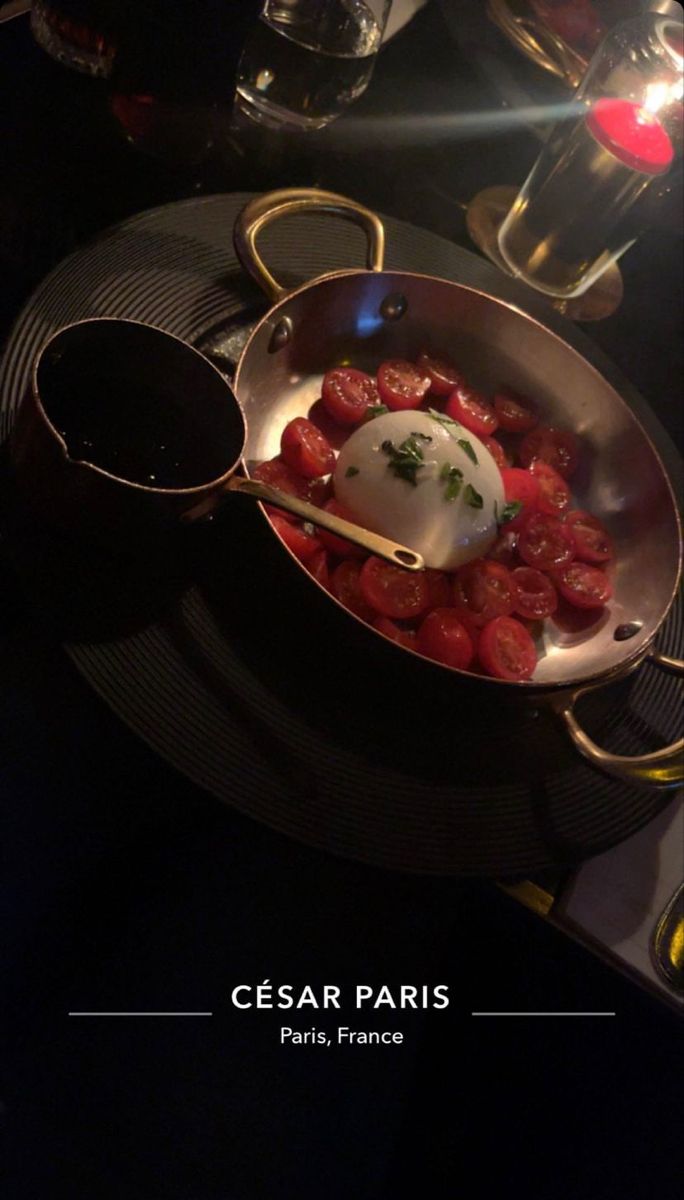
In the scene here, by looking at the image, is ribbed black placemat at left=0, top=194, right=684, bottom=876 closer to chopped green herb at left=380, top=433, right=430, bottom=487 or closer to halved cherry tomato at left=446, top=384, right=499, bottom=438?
chopped green herb at left=380, top=433, right=430, bottom=487

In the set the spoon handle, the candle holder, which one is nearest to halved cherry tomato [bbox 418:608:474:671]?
the spoon handle

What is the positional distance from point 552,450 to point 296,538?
1.41 feet

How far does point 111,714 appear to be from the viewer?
79 centimetres

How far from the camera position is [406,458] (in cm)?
102

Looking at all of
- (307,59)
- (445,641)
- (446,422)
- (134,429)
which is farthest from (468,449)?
(307,59)

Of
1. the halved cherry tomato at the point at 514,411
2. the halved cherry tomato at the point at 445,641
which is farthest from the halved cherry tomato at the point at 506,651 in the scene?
the halved cherry tomato at the point at 514,411

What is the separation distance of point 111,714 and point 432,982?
465 mm

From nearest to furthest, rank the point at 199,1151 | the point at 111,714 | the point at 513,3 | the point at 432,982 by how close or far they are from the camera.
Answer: the point at 111,714
the point at 199,1151
the point at 432,982
the point at 513,3

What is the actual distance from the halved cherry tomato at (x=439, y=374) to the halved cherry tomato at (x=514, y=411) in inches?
2.3

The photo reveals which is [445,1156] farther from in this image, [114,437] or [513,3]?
[513,3]

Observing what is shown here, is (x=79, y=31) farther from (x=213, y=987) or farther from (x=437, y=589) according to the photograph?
(x=213, y=987)

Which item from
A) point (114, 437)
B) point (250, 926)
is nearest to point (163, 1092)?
point (250, 926)

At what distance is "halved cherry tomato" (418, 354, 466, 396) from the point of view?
1183mm

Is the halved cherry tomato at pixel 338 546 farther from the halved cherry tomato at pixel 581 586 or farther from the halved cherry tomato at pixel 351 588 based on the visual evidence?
the halved cherry tomato at pixel 581 586
